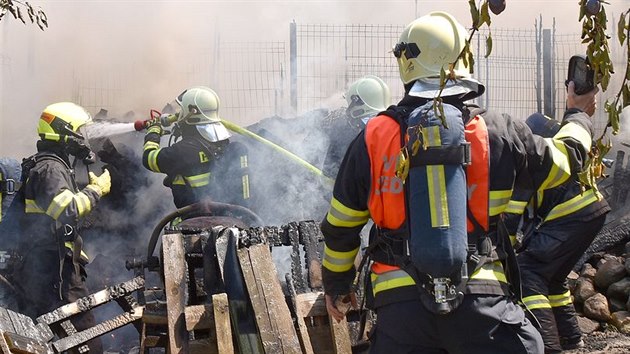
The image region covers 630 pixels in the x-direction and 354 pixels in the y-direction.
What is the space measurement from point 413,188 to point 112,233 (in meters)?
6.36

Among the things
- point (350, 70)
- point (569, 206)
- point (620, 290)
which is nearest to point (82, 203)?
point (569, 206)

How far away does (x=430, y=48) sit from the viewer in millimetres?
3381

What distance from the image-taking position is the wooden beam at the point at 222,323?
16.1 ft

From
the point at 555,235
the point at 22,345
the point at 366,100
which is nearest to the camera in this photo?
the point at 22,345

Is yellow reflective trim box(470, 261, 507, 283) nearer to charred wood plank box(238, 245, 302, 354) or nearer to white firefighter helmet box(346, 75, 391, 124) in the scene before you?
charred wood plank box(238, 245, 302, 354)

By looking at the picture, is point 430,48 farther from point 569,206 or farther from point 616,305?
point 616,305

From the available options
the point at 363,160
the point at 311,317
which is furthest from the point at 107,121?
the point at 363,160

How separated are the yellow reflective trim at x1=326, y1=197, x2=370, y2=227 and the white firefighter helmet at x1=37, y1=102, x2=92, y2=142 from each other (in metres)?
4.17

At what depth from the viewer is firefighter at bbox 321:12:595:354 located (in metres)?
3.14

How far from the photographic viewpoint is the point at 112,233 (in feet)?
29.6

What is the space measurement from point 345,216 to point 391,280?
30 cm

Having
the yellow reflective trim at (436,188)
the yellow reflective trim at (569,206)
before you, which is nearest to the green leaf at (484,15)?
the yellow reflective trim at (436,188)

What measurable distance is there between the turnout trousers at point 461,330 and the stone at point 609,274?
449cm

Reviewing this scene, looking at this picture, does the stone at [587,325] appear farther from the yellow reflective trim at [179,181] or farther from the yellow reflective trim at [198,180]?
the yellow reflective trim at [179,181]
